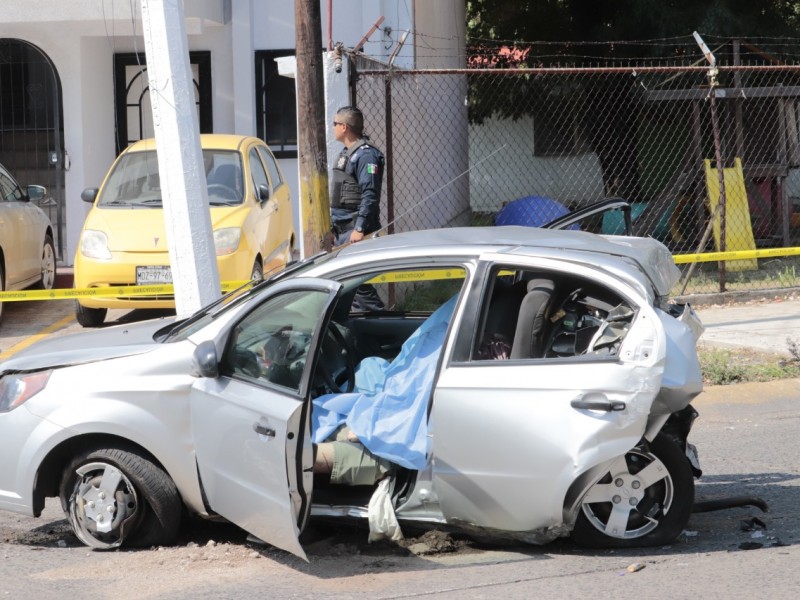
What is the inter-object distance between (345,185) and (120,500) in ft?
14.2

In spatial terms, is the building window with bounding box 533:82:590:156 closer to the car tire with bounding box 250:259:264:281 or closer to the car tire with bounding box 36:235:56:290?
the car tire with bounding box 250:259:264:281

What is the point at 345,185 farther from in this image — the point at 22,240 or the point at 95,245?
the point at 22,240

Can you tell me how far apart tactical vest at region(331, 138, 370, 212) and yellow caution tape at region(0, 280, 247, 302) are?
4.30 ft

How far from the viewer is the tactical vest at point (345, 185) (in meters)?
9.12

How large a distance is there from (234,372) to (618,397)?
66.9 inches

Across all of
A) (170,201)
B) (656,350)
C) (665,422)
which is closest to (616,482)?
(665,422)

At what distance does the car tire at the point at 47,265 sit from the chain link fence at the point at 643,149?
366 centimetres

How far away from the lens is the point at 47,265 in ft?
41.1

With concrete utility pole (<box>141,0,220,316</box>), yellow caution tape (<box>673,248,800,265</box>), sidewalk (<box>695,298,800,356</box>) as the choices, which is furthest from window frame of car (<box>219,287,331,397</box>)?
yellow caution tape (<box>673,248,800,265</box>)

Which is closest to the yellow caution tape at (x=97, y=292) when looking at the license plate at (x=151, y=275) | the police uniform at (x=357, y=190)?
the license plate at (x=151, y=275)

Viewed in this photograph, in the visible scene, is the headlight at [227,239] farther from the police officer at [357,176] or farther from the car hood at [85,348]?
the car hood at [85,348]

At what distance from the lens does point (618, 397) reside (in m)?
4.82

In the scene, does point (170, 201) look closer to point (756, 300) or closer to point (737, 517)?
point (737, 517)

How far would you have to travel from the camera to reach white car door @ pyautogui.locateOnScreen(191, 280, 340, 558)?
4.91m
